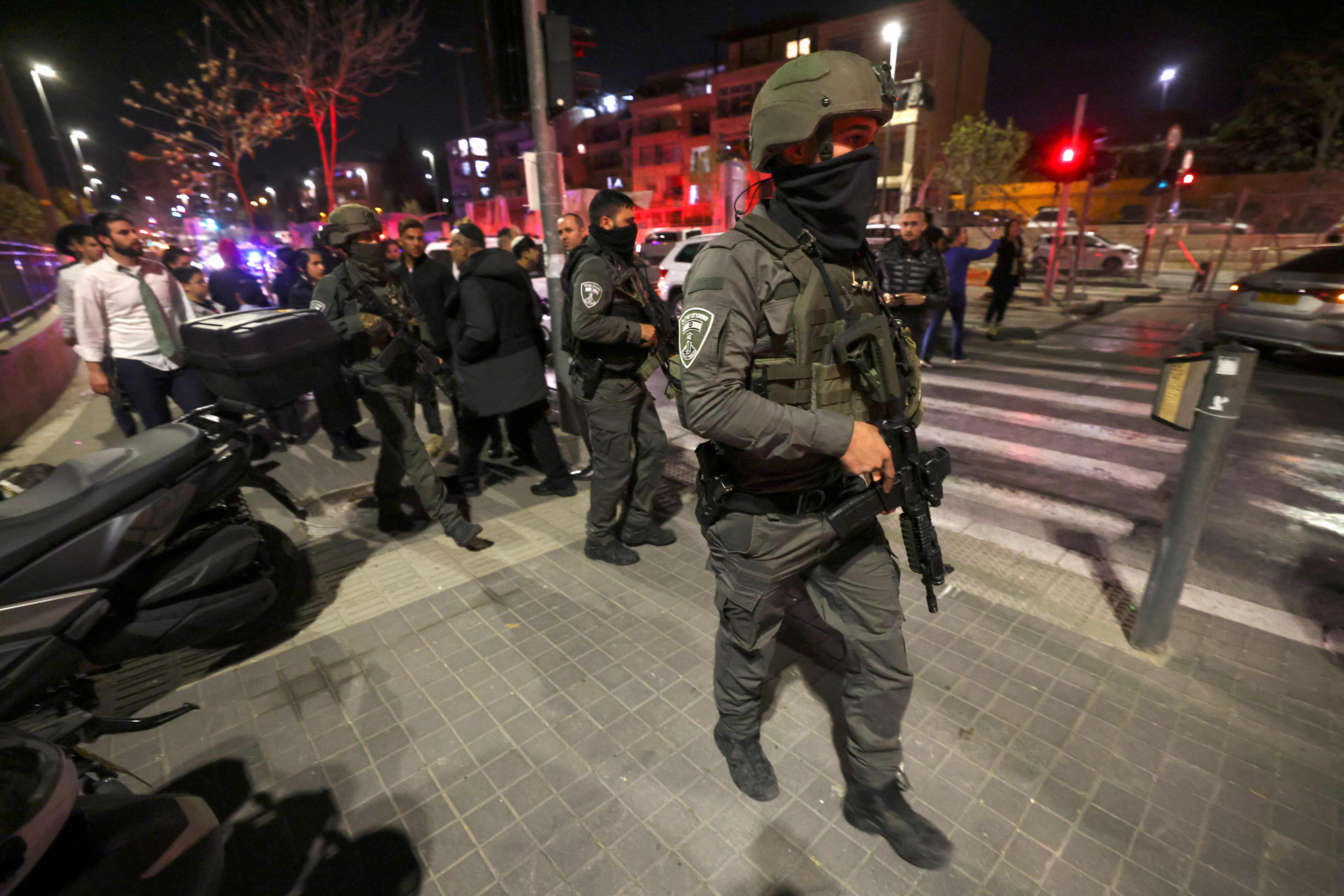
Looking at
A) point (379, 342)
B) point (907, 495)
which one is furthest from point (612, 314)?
point (907, 495)

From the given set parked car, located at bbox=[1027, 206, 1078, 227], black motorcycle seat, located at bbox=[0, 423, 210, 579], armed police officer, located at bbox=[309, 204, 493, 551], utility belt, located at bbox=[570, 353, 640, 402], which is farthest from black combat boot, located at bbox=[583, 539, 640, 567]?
parked car, located at bbox=[1027, 206, 1078, 227]

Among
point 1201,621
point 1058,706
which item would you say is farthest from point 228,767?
point 1201,621

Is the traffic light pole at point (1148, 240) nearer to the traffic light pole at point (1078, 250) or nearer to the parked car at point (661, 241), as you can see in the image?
the traffic light pole at point (1078, 250)

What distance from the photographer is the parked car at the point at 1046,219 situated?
2603 cm

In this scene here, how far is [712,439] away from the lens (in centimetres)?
186

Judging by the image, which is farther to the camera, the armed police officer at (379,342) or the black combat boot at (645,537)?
the black combat boot at (645,537)

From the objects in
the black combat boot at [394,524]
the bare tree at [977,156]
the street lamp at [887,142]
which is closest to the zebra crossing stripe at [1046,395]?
the black combat boot at [394,524]

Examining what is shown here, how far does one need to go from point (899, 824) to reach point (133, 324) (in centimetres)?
592

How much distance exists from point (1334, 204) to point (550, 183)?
28177 millimetres

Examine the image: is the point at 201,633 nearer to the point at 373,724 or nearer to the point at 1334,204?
the point at 373,724

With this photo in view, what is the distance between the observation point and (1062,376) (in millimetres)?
8211

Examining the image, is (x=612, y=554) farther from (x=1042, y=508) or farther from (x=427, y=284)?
(x=1042, y=508)

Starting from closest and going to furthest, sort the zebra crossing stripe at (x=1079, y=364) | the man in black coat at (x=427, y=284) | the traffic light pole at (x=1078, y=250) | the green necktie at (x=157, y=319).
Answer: the green necktie at (x=157, y=319) < the man in black coat at (x=427, y=284) < the zebra crossing stripe at (x=1079, y=364) < the traffic light pole at (x=1078, y=250)

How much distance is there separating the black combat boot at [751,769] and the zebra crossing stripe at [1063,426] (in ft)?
15.6
